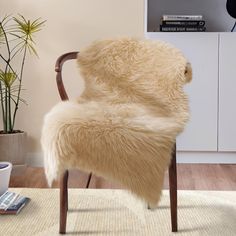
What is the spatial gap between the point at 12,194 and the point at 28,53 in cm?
115

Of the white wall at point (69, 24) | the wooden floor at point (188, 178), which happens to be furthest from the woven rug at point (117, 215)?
the white wall at point (69, 24)

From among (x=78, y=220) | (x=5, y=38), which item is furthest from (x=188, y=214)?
(x=5, y=38)

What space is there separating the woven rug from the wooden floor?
0.13 metres

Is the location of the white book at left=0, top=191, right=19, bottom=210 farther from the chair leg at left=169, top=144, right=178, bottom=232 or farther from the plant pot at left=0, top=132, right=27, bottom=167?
the chair leg at left=169, top=144, right=178, bottom=232

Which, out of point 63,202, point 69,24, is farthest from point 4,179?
point 69,24

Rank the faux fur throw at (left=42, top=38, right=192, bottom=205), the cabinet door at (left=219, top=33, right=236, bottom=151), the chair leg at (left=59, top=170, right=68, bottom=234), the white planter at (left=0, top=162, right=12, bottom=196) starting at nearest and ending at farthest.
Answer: the faux fur throw at (left=42, top=38, right=192, bottom=205) < the chair leg at (left=59, top=170, right=68, bottom=234) < the white planter at (left=0, top=162, right=12, bottom=196) < the cabinet door at (left=219, top=33, right=236, bottom=151)

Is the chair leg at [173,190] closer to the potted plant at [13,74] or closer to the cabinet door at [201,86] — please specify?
the cabinet door at [201,86]

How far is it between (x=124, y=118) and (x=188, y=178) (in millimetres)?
1066

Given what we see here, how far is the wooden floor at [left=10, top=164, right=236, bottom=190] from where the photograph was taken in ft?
7.54

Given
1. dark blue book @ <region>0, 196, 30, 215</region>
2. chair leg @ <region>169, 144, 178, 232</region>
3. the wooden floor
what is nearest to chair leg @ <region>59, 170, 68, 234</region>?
dark blue book @ <region>0, 196, 30, 215</region>

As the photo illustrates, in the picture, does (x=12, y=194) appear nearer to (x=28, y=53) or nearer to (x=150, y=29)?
(x=28, y=53)

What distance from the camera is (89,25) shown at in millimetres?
2725

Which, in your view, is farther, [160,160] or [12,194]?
[12,194]

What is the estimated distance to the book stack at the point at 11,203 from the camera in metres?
→ 1.81
